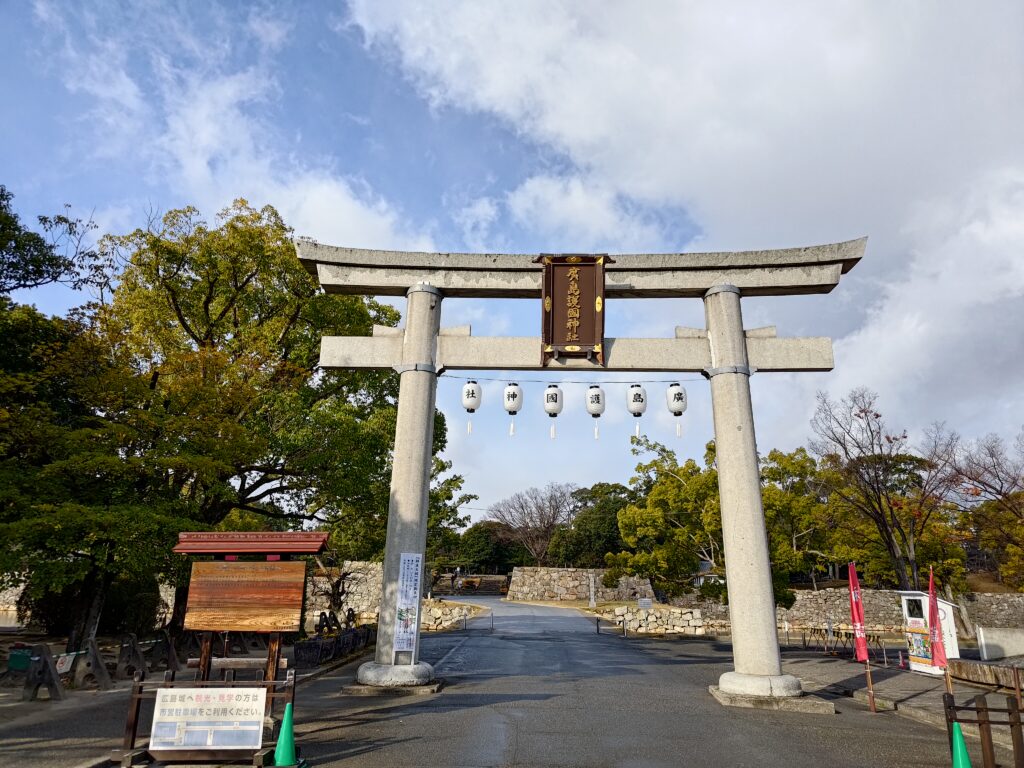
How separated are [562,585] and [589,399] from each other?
3655 cm

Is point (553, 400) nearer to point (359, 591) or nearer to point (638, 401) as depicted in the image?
point (638, 401)

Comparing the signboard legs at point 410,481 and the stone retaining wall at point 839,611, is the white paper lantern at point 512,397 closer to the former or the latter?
the signboard legs at point 410,481

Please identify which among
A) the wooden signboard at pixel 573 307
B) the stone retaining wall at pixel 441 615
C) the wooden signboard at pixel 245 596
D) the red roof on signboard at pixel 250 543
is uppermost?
the wooden signboard at pixel 573 307

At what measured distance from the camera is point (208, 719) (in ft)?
22.7

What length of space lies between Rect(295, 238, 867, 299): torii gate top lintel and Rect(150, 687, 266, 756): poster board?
318 inches

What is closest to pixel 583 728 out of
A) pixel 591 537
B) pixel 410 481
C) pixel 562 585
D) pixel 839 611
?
pixel 410 481

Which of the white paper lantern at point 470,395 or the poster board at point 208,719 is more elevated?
the white paper lantern at point 470,395

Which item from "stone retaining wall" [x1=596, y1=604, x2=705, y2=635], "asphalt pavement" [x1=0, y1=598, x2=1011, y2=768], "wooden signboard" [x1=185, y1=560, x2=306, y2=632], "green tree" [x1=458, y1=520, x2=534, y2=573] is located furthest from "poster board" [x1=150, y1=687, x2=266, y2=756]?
"green tree" [x1=458, y1=520, x2=534, y2=573]

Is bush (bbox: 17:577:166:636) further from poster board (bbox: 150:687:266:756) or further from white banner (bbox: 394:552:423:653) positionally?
poster board (bbox: 150:687:266:756)

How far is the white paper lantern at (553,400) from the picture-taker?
12977 millimetres

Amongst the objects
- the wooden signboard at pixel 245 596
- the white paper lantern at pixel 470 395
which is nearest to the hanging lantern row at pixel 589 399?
the white paper lantern at pixel 470 395

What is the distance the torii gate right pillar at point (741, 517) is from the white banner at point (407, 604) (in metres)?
5.63

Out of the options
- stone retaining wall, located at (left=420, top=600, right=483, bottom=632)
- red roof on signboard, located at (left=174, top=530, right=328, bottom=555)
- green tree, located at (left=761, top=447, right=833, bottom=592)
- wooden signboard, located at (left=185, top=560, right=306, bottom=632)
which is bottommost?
stone retaining wall, located at (left=420, top=600, right=483, bottom=632)

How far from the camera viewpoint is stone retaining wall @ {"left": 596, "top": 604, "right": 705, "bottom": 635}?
26969mm
